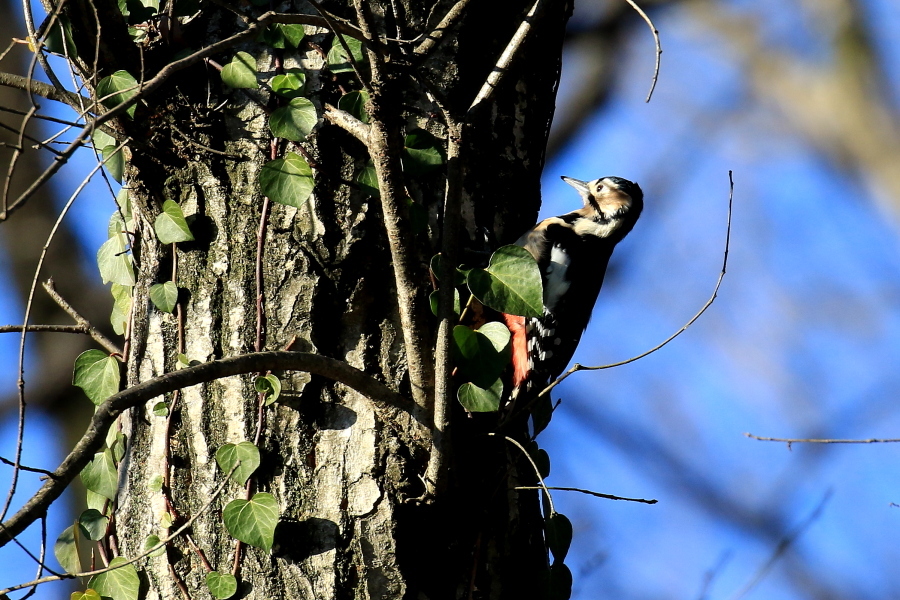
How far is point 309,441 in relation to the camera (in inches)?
83.3

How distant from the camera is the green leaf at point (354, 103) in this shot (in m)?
2.21

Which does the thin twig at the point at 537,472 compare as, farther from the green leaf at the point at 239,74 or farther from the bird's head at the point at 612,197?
the bird's head at the point at 612,197

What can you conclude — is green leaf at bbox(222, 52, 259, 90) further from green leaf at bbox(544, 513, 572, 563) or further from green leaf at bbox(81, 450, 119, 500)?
green leaf at bbox(544, 513, 572, 563)

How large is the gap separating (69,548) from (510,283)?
1404mm

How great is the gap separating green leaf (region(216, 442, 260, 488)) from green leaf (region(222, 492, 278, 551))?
60 mm

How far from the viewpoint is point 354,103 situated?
7.29ft

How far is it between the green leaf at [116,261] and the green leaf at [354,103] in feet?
2.43

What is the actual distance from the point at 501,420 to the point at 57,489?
109 cm

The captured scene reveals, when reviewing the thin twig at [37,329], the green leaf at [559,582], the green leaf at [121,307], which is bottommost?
the green leaf at [559,582]

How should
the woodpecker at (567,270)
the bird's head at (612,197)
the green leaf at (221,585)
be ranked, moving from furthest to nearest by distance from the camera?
the bird's head at (612,197)
the woodpecker at (567,270)
the green leaf at (221,585)

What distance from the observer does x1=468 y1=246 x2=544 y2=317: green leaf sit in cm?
204

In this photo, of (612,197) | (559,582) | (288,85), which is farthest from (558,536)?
(612,197)

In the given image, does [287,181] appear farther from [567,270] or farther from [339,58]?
[567,270]

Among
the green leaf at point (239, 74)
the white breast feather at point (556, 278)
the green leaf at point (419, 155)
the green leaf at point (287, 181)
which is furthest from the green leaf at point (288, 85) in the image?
the white breast feather at point (556, 278)
